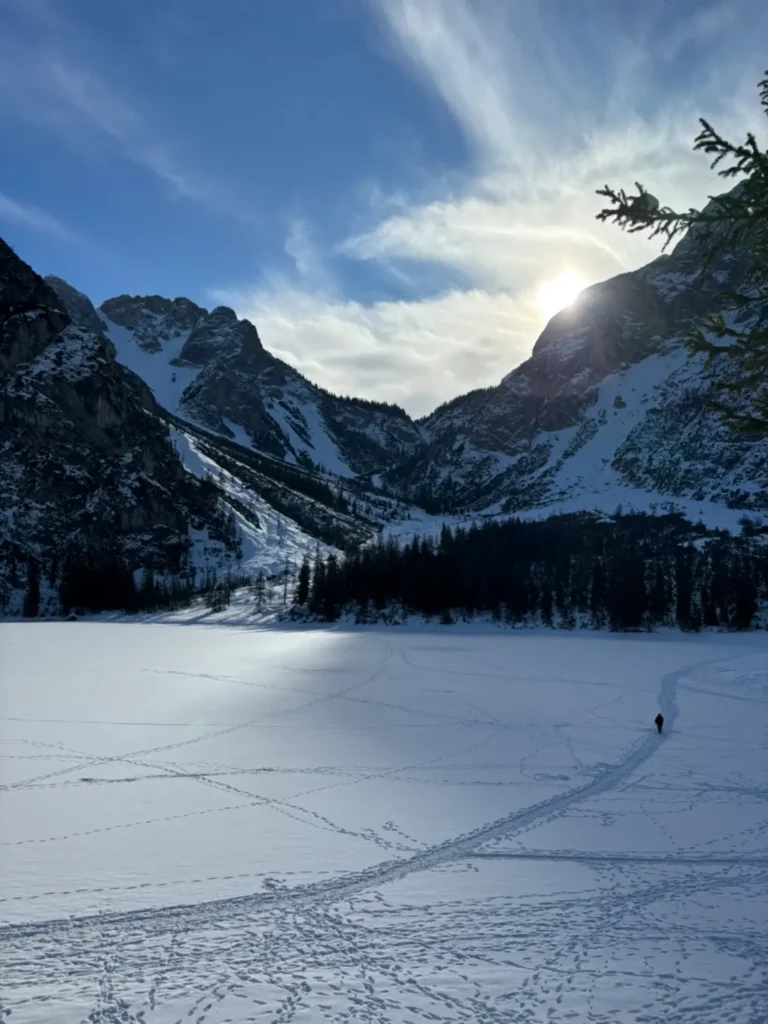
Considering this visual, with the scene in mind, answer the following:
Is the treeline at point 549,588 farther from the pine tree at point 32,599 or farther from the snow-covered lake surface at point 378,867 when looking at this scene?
the snow-covered lake surface at point 378,867

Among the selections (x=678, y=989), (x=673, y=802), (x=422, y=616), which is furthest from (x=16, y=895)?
(x=422, y=616)

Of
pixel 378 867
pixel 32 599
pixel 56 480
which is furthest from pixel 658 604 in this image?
pixel 56 480

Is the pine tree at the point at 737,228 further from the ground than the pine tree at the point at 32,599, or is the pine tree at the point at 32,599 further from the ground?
the pine tree at the point at 737,228

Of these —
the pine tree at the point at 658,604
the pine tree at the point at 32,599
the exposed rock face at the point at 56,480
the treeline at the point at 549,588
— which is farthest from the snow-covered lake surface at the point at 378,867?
the exposed rock face at the point at 56,480

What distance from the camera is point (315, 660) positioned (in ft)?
173

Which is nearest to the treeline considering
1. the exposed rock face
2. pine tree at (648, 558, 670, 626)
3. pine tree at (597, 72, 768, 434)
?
pine tree at (648, 558, 670, 626)

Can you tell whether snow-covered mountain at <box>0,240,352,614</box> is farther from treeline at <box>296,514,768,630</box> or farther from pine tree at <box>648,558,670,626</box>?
pine tree at <box>648,558,670,626</box>

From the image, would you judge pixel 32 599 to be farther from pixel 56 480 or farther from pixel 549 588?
pixel 549 588

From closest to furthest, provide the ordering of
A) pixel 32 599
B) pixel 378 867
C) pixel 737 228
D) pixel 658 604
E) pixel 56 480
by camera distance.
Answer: pixel 737 228 → pixel 378 867 → pixel 658 604 → pixel 32 599 → pixel 56 480

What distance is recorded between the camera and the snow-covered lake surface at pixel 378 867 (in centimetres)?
754

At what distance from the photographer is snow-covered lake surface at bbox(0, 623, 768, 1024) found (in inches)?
297

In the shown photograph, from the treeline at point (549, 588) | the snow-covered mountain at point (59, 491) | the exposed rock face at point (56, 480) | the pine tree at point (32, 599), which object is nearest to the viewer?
the treeline at point (549, 588)

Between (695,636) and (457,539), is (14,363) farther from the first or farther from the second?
(695,636)

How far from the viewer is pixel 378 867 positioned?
1129 centimetres
